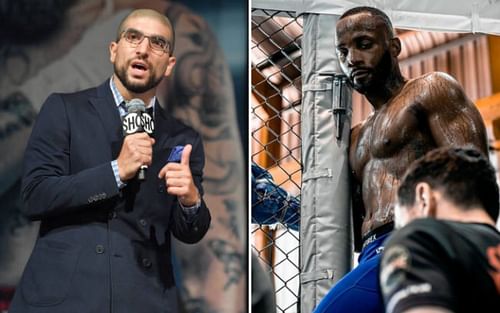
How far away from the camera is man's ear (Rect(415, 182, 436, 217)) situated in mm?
1219

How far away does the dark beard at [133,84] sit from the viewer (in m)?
2.07

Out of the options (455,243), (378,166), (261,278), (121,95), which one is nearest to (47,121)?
(121,95)

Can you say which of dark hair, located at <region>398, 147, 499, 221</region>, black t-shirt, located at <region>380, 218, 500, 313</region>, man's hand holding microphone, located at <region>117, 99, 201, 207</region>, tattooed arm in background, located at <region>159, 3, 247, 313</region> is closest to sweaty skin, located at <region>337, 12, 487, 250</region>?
tattooed arm in background, located at <region>159, 3, 247, 313</region>

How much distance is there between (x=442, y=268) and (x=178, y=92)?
44.6 inches

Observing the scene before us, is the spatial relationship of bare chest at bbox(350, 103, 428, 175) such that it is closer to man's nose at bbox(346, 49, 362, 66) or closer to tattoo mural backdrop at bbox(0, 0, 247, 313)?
man's nose at bbox(346, 49, 362, 66)

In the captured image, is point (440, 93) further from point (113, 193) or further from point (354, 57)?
point (113, 193)

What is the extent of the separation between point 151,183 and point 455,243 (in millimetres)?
1030

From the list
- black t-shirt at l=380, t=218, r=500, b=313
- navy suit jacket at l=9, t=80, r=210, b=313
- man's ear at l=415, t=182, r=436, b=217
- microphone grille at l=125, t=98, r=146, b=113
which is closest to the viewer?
black t-shirt at l=380, t=218, r=500, b=313

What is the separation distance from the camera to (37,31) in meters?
2.02

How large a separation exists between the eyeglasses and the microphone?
0.14 m

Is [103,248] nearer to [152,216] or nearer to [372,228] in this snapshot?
[152,216]

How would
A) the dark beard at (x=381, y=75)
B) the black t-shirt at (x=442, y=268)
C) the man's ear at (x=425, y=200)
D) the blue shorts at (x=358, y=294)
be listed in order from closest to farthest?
the black t-shirt at (x=442, y=268)
the man's ear at (x=425, y=200)
the blue shorts at (x=358, y=294)
the dark beard at (x=381, y=75)

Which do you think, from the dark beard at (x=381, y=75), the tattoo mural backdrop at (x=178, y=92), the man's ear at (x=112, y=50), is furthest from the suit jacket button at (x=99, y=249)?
the dark beard at (x=381, y=75)

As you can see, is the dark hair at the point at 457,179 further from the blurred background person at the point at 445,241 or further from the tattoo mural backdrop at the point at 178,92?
the tattoo mural backdrop at the point at 178,92
